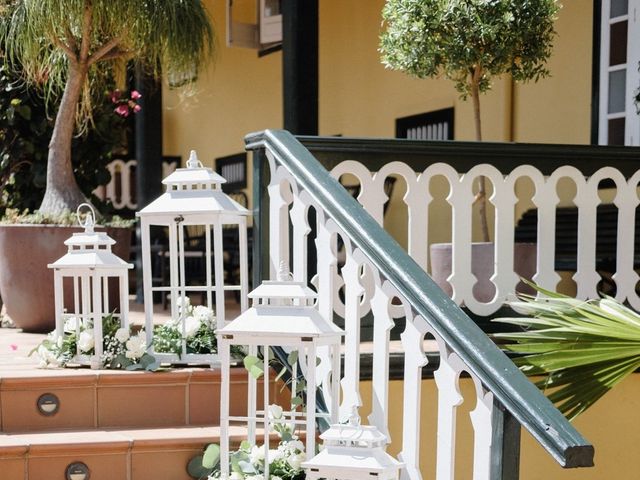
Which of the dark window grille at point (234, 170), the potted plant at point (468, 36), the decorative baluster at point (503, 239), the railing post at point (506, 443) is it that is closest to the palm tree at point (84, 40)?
the potted plant at point (468, 36)

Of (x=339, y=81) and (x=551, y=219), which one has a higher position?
(x=339, y=81)

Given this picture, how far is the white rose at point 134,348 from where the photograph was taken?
4168 mm

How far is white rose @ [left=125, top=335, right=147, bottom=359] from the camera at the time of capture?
417cm

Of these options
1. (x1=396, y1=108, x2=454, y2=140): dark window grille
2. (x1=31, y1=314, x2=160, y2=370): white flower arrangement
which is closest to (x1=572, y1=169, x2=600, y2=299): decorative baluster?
(x1=31, y1=314, x2=160, y2=370): white flower arrangement

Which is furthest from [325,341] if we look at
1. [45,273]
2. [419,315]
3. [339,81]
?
[339,81]

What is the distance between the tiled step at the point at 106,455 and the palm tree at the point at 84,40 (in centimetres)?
221

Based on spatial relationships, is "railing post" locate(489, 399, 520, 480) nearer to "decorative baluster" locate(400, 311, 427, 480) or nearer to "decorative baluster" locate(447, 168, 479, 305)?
"decorative baluster" locate(400, 311, 427, 480)

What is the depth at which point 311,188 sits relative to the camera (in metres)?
3.66

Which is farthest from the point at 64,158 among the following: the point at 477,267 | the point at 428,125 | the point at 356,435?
the point at 428,125

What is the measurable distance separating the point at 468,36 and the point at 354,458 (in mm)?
2690

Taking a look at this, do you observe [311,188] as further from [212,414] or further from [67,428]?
[67,428]

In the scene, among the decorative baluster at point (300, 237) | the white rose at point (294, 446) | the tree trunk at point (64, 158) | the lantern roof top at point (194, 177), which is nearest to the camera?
the white rose at point (294, 446)

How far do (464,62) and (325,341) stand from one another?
7.50ft

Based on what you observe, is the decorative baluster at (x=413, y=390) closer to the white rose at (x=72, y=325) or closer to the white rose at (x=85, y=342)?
the white rose at (x=85, y=342)
